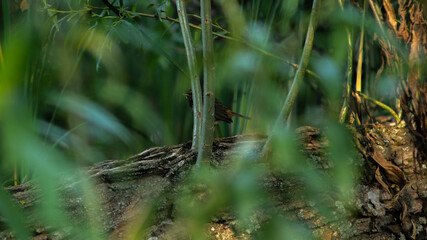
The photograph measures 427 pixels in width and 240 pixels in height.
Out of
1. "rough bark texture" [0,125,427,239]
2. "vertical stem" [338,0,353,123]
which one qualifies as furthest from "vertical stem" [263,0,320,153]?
"vertical stem" [338,0,353,123]

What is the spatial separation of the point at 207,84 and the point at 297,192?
0.24 meters

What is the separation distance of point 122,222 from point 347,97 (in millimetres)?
474

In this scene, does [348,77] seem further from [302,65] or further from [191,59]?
[191,59]

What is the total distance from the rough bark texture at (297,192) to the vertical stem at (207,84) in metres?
0.05

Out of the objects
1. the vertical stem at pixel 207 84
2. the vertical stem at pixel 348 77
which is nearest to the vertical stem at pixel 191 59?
the vertical stem at pixel 207 84

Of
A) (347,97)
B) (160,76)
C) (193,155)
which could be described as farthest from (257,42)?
(160,76)

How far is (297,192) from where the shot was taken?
670 mm

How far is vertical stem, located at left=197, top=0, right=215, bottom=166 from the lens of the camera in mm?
575

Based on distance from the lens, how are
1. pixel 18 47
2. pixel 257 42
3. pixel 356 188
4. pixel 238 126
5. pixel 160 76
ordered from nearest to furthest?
pixel 18 47
pixel 356 188
pixel 257 42
pixel 238 126
pixel 160 76

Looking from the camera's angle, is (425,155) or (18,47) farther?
(425,155)

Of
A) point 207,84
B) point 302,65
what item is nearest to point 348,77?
point 302,65

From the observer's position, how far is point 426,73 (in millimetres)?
669

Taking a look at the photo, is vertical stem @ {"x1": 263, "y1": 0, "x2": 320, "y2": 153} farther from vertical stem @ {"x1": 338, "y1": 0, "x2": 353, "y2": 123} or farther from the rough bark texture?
vertical stem @ {"x1": 338, "y1": 0, "x2": 353, "y2": 123}

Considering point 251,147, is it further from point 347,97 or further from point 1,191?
point 1,191
